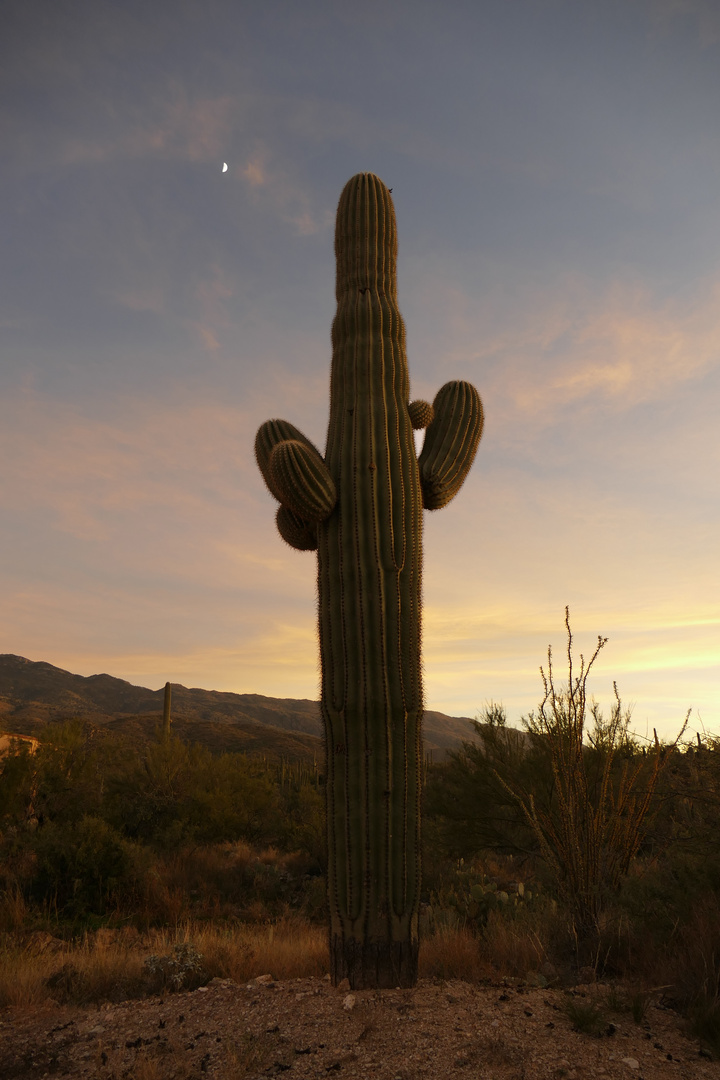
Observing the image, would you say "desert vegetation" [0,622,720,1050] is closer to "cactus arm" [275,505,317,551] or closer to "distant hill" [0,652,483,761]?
"cactus arm" [275,505,317,551]

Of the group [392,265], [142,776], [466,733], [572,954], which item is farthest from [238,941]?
[466,733]

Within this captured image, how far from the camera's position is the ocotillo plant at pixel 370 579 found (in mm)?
4707

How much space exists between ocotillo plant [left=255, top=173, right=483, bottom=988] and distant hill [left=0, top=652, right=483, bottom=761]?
39816 mm

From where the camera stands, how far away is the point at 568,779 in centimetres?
486

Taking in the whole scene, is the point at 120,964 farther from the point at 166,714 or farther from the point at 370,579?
the point at 166,714

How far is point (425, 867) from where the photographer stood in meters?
9.75

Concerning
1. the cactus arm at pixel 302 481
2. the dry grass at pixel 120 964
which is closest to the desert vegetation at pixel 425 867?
the dry grass at pixel 120 964

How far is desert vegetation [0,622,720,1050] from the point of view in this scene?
189 inches

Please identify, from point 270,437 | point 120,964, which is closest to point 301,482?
point 270,437

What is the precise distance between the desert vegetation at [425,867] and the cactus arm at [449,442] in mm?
2041

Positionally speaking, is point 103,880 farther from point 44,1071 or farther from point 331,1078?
point 331,1078

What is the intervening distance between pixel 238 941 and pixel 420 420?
513 centimetres

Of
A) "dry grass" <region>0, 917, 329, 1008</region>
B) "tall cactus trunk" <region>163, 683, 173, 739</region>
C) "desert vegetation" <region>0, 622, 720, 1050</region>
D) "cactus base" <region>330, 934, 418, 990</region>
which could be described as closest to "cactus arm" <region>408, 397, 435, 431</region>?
"desert vegetation" <region>0, 622, 720, 1050</region>

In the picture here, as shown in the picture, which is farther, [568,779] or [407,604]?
[407,604]
